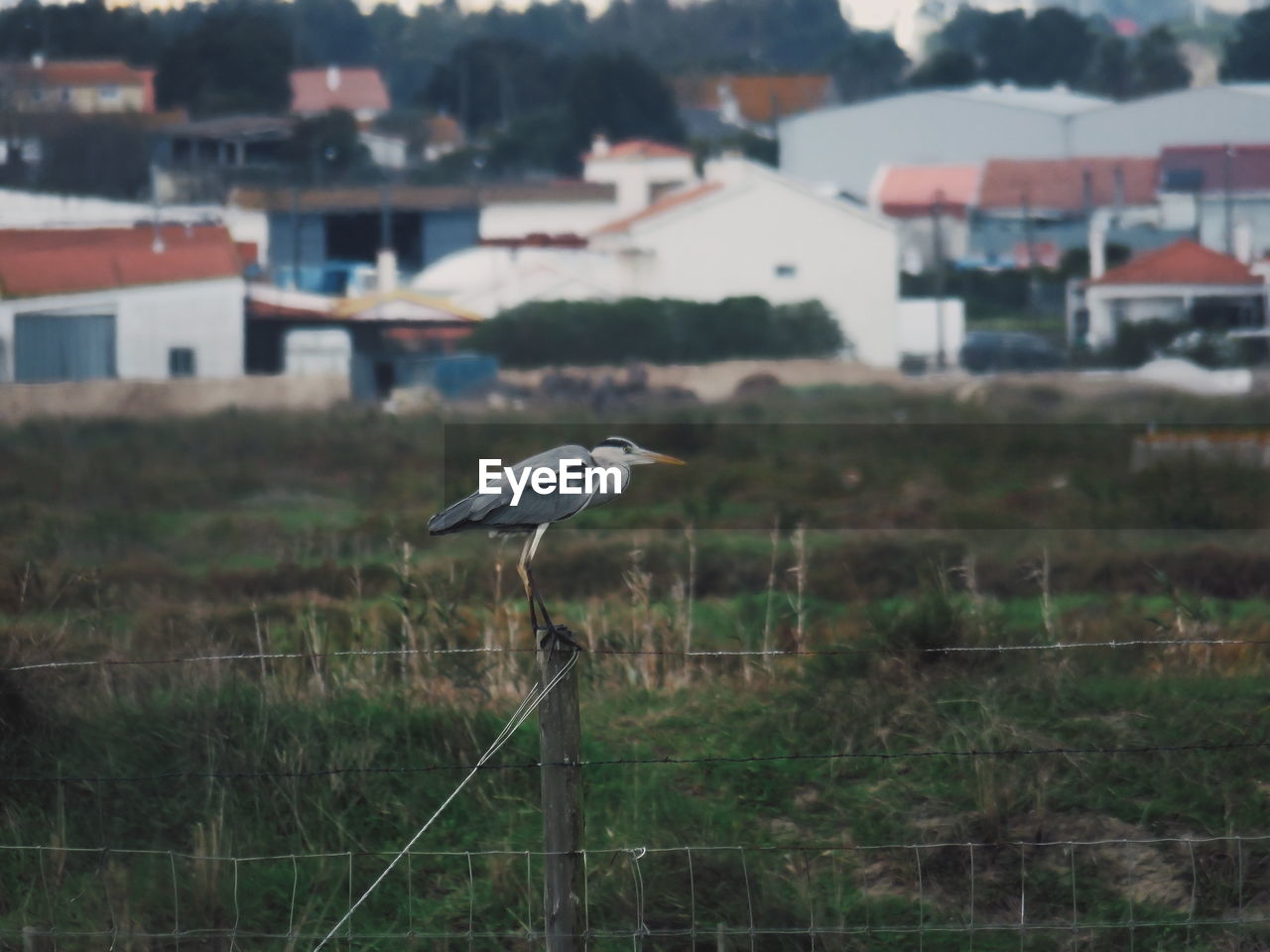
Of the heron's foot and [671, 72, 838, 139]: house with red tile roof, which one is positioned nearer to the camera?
the heron's foot

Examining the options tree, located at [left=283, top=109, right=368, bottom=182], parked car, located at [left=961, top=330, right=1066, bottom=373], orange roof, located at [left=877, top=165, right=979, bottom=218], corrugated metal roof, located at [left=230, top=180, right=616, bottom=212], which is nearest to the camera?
A: parked car, located at [left=961, top=330, right=1066, bottom=373]

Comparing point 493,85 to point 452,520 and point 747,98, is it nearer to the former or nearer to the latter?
point 747,98

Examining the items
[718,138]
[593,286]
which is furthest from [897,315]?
[718,138]

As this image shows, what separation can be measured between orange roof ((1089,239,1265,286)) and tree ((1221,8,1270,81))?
1662cm

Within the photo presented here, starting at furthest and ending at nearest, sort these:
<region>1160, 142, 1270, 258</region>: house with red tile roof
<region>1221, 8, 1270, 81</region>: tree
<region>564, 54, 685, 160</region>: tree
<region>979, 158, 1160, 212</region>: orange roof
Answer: <region>1221, 8, 1270, 81</region>: tree, <region>564, 54, 685, 160</region>: tree, <region>979, 158, 1160, 212</region>: orange roof, <region>1160, 142, 1270, 258</region>: house with red tile roof

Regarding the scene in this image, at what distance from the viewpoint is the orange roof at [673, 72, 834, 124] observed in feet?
173

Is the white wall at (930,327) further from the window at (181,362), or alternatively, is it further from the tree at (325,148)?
the window at (181,362)

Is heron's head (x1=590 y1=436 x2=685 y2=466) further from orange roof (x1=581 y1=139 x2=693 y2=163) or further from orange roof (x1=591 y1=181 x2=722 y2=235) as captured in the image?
orange roof (x1=581 y1=139 x2=693 y2=163)

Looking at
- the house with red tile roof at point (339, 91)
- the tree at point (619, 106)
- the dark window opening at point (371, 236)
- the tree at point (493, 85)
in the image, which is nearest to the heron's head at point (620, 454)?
the dark window opening at point (371, 236)

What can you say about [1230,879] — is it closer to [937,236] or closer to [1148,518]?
[1148,518]

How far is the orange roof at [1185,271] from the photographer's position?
33.1 m

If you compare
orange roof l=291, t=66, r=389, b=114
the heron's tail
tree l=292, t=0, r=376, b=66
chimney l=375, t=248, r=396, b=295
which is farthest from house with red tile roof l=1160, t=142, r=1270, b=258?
the heron's tail

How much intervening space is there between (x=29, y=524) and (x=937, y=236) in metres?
23.3

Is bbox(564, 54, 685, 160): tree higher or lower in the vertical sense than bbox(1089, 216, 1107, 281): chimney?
higher
